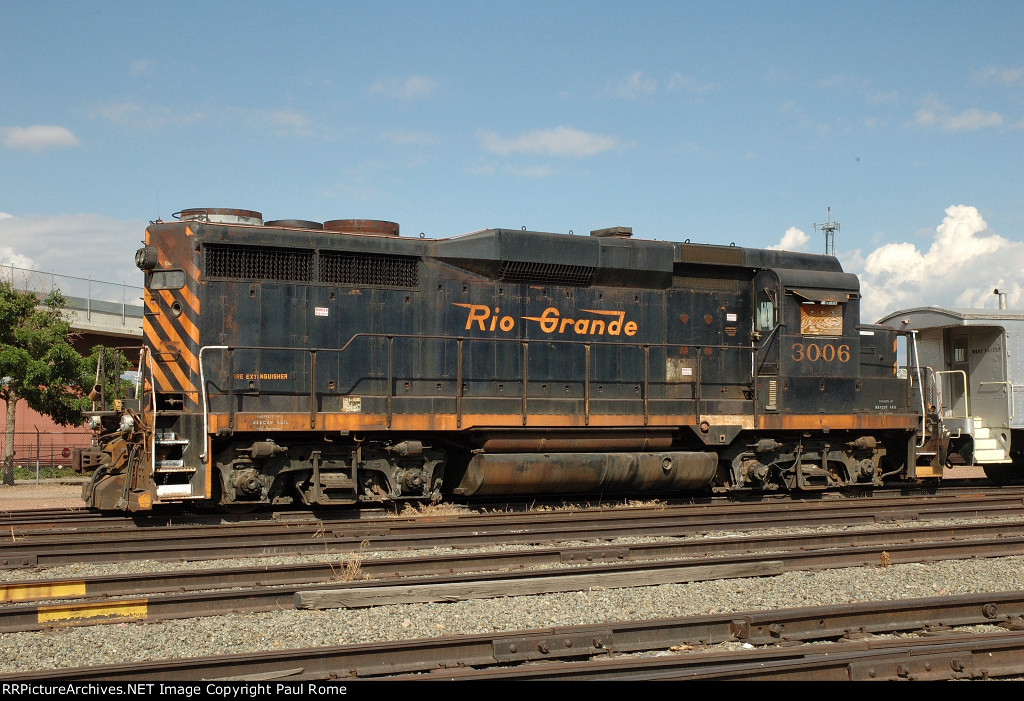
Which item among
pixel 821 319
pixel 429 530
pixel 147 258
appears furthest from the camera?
pixel 821 319

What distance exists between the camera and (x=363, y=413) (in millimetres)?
11430

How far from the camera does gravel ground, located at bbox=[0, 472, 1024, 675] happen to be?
552 cm

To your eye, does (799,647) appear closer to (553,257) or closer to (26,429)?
(553,257)

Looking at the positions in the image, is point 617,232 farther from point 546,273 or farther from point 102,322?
point 102,322

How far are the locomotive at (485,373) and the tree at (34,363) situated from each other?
8325 millimetres

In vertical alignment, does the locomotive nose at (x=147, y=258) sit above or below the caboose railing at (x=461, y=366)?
above

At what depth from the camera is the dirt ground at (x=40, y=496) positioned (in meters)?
14.2

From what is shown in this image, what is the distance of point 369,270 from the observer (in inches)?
470

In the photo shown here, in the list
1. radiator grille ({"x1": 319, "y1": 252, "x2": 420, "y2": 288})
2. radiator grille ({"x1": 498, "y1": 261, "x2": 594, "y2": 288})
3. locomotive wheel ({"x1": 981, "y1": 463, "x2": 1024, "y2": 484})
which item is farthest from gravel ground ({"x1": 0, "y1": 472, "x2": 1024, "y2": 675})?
locomotive wheel ({"x1": 981, "y1": 463, "x2": 1024, "y2": 484})

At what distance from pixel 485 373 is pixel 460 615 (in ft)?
20.3

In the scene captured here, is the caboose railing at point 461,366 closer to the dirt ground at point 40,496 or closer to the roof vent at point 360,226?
the roof vent at point 360,226

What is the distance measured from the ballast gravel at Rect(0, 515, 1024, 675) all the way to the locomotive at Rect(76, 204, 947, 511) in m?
3.00

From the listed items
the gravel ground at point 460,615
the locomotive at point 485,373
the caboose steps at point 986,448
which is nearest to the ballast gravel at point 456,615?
the gravel ground at point 460,615

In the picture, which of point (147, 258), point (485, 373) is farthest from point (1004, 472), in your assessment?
point (147, 258)
